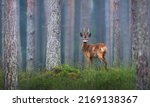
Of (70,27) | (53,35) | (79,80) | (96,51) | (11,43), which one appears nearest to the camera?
(11,43)

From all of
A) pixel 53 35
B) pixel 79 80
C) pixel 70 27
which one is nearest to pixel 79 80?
pixel 79 80

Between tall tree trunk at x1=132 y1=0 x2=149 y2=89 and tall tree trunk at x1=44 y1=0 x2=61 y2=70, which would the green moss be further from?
tall tree trunk at x1=132 y1=0 x2=149 y2=89

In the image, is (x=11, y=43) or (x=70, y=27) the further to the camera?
(x=70, y=27)

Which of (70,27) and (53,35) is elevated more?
(70,27)

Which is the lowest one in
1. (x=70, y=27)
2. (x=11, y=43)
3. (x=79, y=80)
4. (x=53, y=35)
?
(x=79, y=80)

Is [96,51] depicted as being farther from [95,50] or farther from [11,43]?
[11,43]

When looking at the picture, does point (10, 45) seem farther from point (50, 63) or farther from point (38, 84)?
point (50, 63)

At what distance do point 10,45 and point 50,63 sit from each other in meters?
4.03

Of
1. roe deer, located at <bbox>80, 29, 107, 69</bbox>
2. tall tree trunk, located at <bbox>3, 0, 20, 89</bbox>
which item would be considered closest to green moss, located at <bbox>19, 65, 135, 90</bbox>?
tall tree trunk, located at <bbox>3, 0, 20, 89</bbox>

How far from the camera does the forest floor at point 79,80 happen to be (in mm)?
12789

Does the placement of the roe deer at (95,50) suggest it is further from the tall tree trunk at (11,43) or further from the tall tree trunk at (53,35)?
the tall tree trunk at (11,43)

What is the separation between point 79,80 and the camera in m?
13.5

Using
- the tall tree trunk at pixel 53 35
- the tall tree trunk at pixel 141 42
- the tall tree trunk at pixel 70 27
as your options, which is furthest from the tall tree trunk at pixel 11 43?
the tall tree trunk at pixel 70 27

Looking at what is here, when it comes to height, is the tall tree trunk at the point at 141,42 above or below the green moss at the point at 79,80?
above
